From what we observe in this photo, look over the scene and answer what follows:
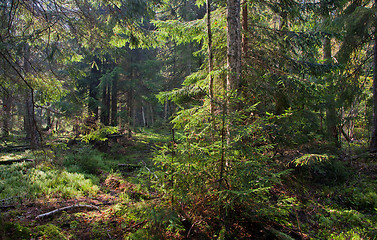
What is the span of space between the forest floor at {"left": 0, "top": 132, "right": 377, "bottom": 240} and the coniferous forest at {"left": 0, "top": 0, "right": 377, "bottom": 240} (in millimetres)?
36

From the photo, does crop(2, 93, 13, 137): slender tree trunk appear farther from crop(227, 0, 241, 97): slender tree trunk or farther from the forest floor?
crop(227, 0, 241, 97): slender tree trunk

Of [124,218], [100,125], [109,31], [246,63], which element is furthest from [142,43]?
[124,218]

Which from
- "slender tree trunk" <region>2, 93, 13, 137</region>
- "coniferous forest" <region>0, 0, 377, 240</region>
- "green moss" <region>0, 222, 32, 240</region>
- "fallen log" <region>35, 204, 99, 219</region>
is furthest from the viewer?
"slender tree trunk" <region>2, 93, 13, 137</region>

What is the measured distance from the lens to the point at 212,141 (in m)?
3.93

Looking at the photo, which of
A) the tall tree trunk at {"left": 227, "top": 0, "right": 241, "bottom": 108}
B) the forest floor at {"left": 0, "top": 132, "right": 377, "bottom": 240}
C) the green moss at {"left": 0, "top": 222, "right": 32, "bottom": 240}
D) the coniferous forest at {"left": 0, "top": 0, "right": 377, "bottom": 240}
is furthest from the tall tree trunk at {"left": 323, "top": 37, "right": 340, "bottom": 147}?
the green moss at {"left": 0, "top": 222, "right": 32, "bottom": 240}

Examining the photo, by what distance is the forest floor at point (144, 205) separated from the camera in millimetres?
3740

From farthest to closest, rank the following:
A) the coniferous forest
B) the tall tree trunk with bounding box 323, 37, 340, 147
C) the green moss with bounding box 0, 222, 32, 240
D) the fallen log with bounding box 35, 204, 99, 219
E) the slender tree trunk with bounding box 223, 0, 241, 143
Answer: the tall tree trunk with bounding box 323, 37, 340, 147
the slender tree trunk with bounding box 223, 0, 241, 143
the fallen log with bounding box 35, 204, 99, 219
the coniferous forest
the green moss with bounding box 0, 222, 32, 240

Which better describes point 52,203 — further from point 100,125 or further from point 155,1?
point 155,1

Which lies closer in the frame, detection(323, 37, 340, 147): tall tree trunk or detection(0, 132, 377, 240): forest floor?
detection(0, 132, 377, 240): forest floor

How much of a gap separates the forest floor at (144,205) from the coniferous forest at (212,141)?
36 mm

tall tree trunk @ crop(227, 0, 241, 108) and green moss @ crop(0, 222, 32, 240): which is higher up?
tall tree trunk @ crop(227, 0, 241, 108)

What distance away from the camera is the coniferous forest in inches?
145

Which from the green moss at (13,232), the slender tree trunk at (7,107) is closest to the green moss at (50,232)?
the green moss at (13,232)

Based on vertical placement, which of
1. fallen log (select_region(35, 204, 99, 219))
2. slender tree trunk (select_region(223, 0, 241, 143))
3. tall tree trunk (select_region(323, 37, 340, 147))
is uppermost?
slender tree trunk (select_region(223, 0, 241, 143))
